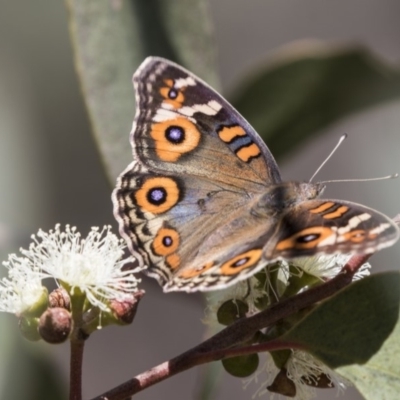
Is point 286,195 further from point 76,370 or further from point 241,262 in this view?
point 76,370

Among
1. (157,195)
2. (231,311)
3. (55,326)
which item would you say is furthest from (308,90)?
(55,326)

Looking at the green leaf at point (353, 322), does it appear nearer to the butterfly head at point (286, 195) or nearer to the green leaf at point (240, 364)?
the green leaf at point (240, 364)

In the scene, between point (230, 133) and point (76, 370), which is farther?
point (230, 133)

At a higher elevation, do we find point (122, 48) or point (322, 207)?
point (122, 48)

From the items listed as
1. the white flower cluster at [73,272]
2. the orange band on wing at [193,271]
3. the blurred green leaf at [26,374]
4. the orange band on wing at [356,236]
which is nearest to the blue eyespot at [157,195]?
the white flower cluster at [73,272]

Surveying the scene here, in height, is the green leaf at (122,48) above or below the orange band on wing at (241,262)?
above

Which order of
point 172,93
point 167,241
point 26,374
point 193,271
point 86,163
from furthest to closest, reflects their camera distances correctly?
point 86,163 → point 26,374 → point 172,93 → point 167,241 → point 193,271

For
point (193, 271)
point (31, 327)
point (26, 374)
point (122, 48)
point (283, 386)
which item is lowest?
point (26, 374)
